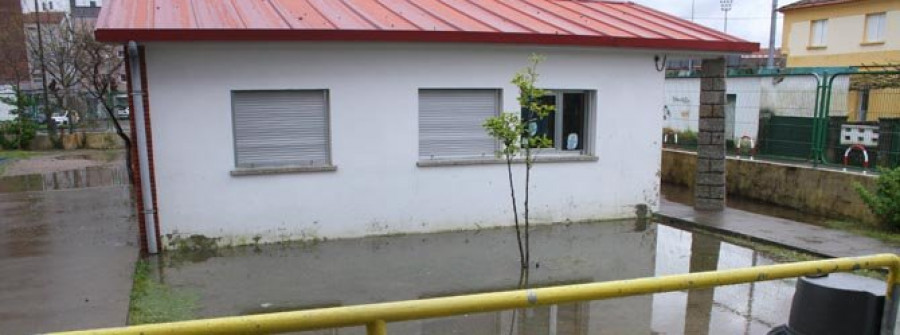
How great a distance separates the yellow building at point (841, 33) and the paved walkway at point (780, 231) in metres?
21.0

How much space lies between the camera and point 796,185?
11.7 metres

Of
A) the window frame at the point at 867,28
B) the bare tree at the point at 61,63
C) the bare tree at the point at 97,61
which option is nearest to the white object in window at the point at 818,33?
the window frame at the point at 867,28

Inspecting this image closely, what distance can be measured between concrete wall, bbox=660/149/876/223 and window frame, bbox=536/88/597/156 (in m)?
4.41

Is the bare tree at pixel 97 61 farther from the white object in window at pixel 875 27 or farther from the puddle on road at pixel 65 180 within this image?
the white object in window at pixel 875 27

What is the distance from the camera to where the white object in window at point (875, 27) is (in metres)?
29.4

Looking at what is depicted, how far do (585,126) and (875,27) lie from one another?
2702 centimetres

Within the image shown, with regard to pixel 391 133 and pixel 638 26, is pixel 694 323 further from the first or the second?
pixel 638 26

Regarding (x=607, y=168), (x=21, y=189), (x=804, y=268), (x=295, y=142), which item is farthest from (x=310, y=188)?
(x=21, y=189)

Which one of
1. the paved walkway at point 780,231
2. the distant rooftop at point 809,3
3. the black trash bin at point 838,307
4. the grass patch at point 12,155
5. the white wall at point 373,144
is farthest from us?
the distant rooftop at point 809,3

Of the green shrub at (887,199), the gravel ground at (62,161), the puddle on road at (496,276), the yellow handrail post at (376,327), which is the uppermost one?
the yellow handrail post at (376,327)

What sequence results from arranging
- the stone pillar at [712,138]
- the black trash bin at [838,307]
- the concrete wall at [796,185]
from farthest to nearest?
the concrete wall at [796,185], the stone pillar at [712,138], the black trash bin at [838,307]

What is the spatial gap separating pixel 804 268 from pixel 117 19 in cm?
728

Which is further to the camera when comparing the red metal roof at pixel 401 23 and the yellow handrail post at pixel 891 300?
the red metal roof at pixel 401 23

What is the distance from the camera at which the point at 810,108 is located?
526 inches
